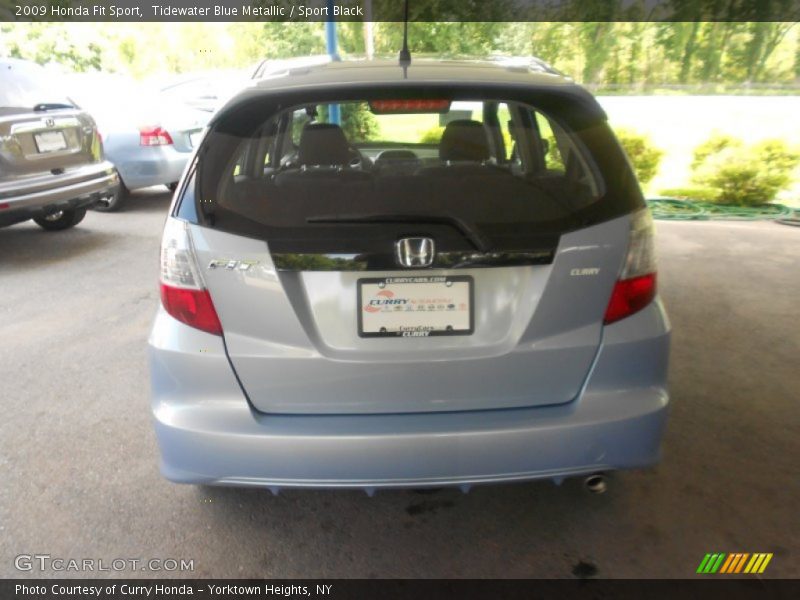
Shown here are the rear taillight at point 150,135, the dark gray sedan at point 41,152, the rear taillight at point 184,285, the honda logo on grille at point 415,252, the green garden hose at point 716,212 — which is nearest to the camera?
the honda logo on grille at point 415,252

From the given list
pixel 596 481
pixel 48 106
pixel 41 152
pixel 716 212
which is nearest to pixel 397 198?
pixel 596 481

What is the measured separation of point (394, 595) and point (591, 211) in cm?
139

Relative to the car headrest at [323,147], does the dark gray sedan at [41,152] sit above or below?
below

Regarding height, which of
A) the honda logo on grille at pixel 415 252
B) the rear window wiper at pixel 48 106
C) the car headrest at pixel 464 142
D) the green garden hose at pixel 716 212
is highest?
the car headrest at pixel 464 142

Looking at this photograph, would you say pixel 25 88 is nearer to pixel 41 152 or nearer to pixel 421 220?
pixel 41 152

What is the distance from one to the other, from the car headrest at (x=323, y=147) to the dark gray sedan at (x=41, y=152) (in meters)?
4.59

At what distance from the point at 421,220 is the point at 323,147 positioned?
31.9 inches

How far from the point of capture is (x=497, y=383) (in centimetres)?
191

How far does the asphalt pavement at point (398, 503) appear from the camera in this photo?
228cm

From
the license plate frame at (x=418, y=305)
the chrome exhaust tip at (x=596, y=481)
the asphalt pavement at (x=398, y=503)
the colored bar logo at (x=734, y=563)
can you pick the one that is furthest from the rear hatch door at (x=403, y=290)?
the colored bar logo at (x=734, y=563)

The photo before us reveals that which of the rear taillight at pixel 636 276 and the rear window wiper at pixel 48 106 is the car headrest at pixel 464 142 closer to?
the rear taillight at pixel 636 276

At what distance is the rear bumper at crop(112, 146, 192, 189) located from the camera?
28.3 feet

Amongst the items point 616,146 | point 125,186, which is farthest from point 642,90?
point 616,146

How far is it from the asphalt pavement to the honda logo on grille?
109cm
